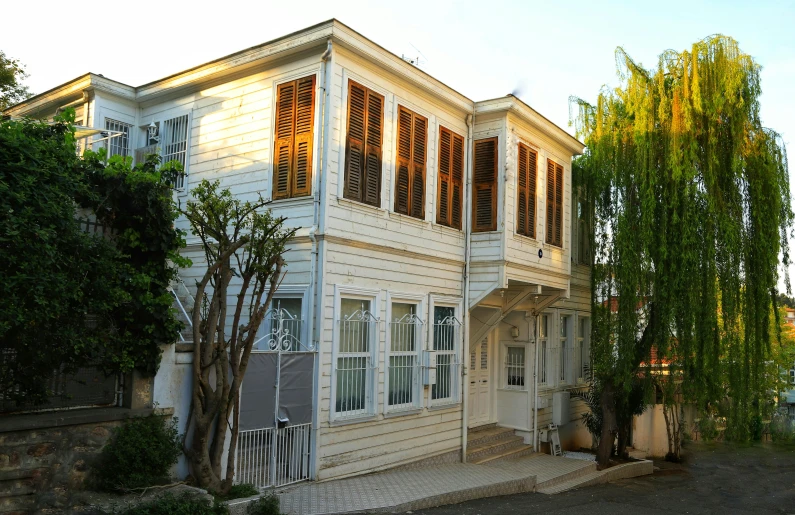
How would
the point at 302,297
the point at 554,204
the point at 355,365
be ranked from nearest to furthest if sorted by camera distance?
1. the point at 302,297
2. the point at 355,365
3. the point at 554,204

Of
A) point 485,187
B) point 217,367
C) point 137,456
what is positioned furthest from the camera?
point 485,187

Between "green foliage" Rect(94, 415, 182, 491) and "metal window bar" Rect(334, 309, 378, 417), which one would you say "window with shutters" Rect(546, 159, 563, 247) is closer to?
"metal window bar" Rect(334, 309, 378, 417)

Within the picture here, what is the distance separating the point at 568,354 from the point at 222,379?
12.0 m

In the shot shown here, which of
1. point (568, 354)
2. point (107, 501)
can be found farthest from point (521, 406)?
point (107, 501)

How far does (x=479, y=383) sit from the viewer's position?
15.7 m

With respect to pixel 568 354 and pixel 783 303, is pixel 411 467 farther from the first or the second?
pixel 783 303

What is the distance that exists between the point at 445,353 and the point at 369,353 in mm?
2300

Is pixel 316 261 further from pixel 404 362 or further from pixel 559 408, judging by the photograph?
pixel 559 408

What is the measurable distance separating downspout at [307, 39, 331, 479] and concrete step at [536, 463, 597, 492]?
4.63 metres

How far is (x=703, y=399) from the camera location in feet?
45.5

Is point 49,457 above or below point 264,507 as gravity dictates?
above

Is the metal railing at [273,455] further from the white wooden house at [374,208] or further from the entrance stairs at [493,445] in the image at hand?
the entrance stairs at [493,445]

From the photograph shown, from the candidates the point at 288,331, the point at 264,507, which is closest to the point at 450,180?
the point at 288,331

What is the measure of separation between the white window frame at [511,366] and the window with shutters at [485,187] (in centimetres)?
394
